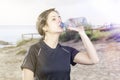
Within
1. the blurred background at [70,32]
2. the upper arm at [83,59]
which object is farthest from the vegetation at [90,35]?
the upper arm at [83,59]

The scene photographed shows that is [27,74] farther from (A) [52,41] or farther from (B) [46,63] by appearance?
(A) [52,41]

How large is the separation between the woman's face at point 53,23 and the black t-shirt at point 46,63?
0.28ft

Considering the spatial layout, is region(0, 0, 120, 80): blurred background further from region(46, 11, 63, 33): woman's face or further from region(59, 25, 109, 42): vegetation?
region(46, 11, 63, 33): woman's face

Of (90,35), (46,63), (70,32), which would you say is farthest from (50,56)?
(70,32)

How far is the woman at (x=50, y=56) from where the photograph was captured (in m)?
1.44

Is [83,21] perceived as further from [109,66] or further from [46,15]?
[109,66]

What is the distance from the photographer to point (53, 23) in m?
Result: 1.54

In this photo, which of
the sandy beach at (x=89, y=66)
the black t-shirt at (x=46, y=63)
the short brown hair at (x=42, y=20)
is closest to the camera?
the black t-shirt at (x=46, y=63)

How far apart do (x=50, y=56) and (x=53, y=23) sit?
6.6 inches

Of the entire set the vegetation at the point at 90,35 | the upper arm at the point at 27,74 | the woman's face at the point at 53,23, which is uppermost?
the woman's face at the point at 53,23

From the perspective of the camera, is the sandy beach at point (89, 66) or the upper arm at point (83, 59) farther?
the sandy beach at point (89, 66)

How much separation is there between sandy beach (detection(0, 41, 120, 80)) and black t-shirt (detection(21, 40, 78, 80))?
1.82 meters

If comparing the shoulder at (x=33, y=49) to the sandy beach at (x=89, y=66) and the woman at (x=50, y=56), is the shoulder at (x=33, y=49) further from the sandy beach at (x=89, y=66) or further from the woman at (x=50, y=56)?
the sandy beach at (x=89, y=66)

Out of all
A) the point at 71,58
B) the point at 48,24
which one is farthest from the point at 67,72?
the point at 48,24
